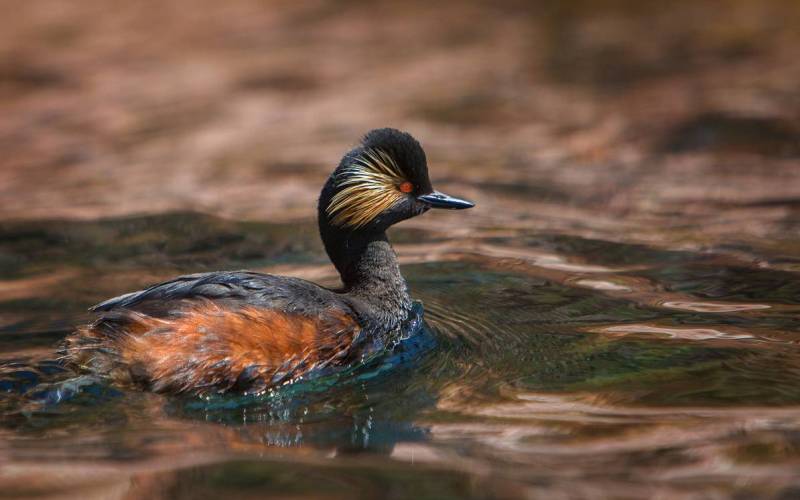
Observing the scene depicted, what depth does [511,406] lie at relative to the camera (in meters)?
4.52

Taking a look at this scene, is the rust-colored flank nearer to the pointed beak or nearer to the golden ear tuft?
the golden ear tuft

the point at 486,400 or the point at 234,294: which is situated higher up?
the point at 234,294

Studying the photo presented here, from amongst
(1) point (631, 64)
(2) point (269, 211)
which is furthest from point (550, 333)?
(1) point (631, 64)

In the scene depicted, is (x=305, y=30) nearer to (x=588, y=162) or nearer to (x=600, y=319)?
(x=588, y=162)

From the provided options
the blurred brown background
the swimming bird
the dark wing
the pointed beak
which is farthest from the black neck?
the blurred brown background

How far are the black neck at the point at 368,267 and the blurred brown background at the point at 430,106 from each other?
7.31 feet

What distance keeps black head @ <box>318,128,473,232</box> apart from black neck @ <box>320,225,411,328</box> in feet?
Result: 0.20

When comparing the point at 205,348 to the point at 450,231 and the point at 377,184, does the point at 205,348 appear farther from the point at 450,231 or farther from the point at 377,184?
the point at 450,231

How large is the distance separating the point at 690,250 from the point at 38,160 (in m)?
6.41

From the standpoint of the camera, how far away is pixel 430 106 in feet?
37.7

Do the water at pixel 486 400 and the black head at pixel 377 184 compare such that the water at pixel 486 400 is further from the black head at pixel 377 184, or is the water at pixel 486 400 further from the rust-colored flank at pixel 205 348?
the black head at pixel 377 184

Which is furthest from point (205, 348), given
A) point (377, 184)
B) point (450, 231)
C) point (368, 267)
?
point (450, 231)

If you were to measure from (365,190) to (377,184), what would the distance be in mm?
71

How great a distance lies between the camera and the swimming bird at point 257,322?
477 centimetres
